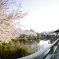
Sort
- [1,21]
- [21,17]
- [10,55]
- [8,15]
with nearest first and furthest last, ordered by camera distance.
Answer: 1. [1,21]
2. [8,15]
3. [21,17]
4. [10,55]

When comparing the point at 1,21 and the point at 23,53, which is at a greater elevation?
the point at 1,21

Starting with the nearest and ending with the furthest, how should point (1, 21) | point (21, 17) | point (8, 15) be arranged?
point (1, 21), point (8, 15), point (21, 17)

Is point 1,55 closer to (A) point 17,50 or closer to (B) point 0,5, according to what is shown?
(A) point 17,50

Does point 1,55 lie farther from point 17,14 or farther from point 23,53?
point 17,14

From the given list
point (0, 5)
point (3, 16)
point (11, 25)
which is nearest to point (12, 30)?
point (11, 25)

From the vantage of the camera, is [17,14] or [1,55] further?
[1,55]

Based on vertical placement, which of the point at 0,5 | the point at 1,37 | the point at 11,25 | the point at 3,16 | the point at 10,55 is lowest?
the point at 10,55

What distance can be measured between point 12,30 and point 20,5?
3.40 feet

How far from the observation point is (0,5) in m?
5.19

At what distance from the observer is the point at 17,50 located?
9406 millimetres

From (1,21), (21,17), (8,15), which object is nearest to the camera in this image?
(1,21)

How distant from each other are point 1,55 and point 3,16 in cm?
448

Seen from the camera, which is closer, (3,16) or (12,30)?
(3,16)

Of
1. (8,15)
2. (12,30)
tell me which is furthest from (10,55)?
(8,15)
